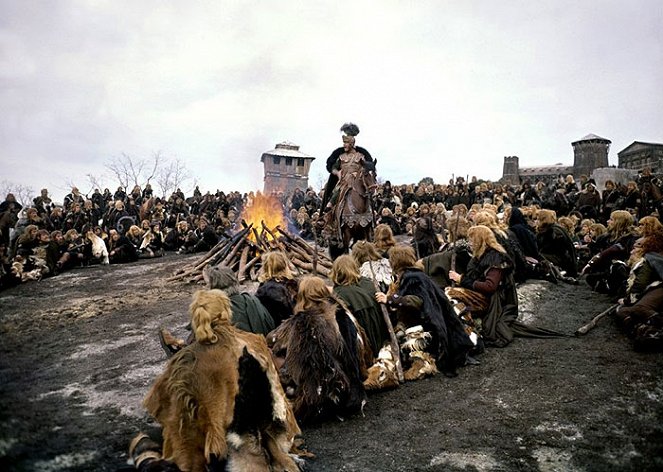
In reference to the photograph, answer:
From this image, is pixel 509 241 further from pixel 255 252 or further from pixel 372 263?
pixel 255 252

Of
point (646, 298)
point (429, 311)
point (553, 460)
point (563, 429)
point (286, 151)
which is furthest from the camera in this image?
point (286, 151)

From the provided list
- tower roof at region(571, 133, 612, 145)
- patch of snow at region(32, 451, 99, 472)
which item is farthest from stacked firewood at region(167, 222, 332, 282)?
tower roof at region(571, 133, 612, 145)

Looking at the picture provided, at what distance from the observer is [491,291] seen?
5.93 meters

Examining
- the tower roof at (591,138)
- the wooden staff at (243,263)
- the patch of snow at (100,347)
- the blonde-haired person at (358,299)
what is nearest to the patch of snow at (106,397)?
the patch of snow at (100,347)

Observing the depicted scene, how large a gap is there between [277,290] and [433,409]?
2049 millimetres

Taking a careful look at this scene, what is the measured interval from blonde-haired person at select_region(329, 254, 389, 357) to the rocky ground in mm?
647

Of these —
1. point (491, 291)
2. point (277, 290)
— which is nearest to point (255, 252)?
point (277, 290)

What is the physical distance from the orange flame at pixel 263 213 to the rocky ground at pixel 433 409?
17.1ft

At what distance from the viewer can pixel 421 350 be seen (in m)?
5.33

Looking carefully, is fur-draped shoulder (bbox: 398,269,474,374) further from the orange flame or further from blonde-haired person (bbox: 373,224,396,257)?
the orange flame

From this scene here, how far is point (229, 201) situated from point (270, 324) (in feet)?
60.8

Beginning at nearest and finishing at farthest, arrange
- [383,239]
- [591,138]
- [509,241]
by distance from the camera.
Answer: [383,239] < [509,241] < [591,138]

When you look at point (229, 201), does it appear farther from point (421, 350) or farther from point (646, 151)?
point (646, 151)

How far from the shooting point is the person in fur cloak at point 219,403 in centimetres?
285
